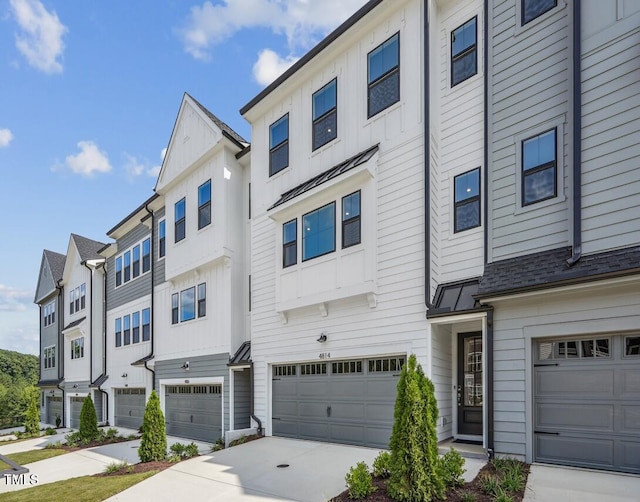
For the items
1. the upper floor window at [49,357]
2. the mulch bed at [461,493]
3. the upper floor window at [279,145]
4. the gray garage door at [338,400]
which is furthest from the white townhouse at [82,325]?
the mulch bed at [461,493]

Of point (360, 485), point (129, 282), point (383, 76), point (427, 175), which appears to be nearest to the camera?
point (360, 485)

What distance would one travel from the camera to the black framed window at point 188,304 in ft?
49.7

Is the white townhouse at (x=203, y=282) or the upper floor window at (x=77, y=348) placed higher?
the white townhouse at (x=203, y=282)

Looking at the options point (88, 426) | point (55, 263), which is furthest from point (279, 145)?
point (55, 263)

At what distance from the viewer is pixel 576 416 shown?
6637 millimetres

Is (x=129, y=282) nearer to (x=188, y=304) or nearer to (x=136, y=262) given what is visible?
(x=136, y=262)

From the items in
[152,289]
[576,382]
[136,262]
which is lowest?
[576,382]

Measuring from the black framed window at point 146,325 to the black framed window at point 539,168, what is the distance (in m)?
15.3

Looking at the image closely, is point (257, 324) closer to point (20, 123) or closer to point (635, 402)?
point (635, 402)

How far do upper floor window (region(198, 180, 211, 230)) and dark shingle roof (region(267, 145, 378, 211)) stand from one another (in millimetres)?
3470

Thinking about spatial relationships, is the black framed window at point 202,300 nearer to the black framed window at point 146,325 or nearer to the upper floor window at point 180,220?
the upper floor window at point 180,220

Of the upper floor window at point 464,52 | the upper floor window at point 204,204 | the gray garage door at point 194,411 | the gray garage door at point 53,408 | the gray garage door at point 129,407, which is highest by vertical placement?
the upper floor window at point 464,52

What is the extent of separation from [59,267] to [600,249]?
3137 centimetres

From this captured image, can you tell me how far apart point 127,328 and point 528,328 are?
1759 cm
